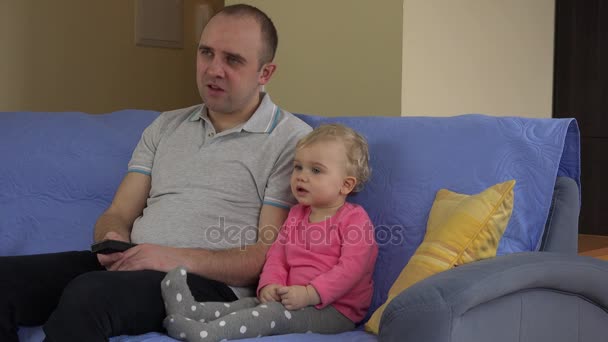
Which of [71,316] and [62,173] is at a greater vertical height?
[62,173]

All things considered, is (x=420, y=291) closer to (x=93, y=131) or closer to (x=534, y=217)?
(x=534, y=217)

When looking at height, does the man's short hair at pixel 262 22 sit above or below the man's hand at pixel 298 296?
above

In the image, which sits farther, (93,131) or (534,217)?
(93,131)

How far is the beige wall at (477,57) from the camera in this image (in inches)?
133

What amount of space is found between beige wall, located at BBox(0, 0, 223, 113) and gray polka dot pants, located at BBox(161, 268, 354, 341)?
3.40m

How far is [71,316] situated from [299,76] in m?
2.04

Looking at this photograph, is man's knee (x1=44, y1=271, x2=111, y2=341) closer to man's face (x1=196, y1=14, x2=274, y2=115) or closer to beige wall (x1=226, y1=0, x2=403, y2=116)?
man's face (x1=196, y1=14, x2=274, y2=115)

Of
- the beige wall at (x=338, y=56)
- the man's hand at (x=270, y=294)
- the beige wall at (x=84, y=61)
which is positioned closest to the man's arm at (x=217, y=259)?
the man's hand at (x=270, y=294)

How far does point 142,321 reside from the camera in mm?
1851

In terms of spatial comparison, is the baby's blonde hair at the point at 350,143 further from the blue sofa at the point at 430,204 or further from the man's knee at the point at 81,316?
the man's knee at the point at 81,316

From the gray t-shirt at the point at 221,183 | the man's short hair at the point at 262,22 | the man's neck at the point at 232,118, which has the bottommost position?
the gray t-shirt at the point at 221,183

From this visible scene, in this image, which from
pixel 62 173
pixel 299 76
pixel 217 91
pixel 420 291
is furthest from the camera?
pixel 299 76

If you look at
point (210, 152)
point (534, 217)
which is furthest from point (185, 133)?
point (534, 217)

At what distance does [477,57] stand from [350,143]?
1.98 meters
